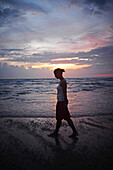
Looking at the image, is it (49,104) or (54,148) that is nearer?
(54,148)

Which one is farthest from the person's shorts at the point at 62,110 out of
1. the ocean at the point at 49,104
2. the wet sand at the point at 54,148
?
the ocean at the point at 49,104

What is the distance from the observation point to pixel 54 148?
309 centimetres

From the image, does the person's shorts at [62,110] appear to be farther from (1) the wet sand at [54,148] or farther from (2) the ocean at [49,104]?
(2) the ocean at [49,104]

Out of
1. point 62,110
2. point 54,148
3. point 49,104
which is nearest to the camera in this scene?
point 54,148

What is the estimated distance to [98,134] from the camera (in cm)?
381

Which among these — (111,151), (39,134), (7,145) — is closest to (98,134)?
(111,151)


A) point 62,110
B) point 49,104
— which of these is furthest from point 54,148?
point 49,104

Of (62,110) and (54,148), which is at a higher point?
(62,110)

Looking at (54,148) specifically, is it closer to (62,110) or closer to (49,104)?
(62,110)

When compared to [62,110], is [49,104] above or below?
below

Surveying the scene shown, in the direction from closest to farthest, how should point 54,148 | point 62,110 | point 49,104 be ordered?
point 54,148 → point 62,110 → point 49,104

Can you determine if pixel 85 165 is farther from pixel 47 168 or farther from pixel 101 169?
pixel 47 168

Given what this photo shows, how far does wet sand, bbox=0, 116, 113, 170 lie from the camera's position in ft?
8.09

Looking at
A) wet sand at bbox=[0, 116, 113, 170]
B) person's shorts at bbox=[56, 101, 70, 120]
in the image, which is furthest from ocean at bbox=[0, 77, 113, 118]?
person's shorts at bbox=[56, 101, 70, 120]
